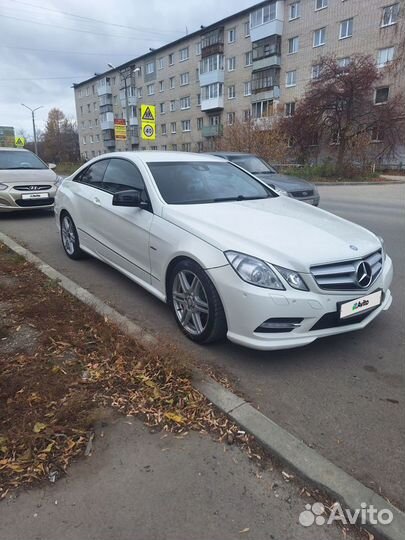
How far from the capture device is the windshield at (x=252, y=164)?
35.5 feet

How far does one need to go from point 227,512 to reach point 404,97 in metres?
34.9

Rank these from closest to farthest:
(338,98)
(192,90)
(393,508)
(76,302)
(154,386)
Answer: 1. (393,508)
2. (154,386)
3. (76,302)
4. (338,98)
5. (192,90)

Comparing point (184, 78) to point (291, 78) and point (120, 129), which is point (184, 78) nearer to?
point (291, 78)

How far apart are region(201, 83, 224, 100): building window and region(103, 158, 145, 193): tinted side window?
1810 inches

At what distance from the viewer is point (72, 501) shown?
1887 millimetres

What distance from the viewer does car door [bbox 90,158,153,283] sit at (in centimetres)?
391

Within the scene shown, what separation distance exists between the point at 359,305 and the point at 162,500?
197 cm

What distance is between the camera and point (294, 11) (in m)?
38.0

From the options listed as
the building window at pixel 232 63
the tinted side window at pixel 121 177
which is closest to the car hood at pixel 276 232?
the tinted side window at pixel 121 177

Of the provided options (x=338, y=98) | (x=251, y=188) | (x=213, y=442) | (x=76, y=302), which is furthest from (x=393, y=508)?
(x=338, y=98)

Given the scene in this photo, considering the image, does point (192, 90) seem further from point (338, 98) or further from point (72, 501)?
point (72, 501)

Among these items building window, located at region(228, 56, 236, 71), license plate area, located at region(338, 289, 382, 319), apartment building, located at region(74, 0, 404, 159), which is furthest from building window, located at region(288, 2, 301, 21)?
license plate area, located at region(338, 289, 382, 319)

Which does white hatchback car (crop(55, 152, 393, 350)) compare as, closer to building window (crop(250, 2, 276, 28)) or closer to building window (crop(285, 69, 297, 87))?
building window (crop(285, 69, 297, 87))

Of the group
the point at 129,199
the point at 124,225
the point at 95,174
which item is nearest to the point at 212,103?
the point at 95,174
